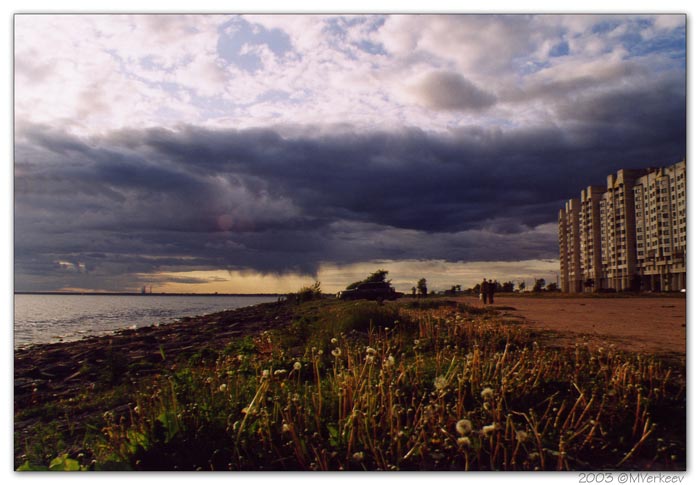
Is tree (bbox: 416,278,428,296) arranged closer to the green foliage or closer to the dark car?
the dark car

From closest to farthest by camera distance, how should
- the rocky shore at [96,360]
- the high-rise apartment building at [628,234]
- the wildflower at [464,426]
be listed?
1. the wildflower at [464,426]
2. the rocky shore at [96,360]
3. the high-rise apartment building at [628,234]

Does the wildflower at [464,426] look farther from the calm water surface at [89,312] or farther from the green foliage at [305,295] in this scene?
the green foliage at [305,295]

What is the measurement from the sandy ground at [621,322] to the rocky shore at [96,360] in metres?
4.66

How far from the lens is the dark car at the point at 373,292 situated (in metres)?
6.80

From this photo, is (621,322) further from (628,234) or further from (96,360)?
(96,360)

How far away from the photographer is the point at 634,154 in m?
6.01

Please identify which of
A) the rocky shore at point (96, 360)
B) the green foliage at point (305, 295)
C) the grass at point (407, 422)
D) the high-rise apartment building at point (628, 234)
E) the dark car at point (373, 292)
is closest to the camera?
the grass at point (407, 422)

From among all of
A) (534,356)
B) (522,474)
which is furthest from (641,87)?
(522,474)

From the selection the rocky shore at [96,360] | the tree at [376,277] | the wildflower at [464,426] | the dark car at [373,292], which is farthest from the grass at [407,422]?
the dark car at [373,292]

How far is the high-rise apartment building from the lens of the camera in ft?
19.5

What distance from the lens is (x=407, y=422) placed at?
4.39 m

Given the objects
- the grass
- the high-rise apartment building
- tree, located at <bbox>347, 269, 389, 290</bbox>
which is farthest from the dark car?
the high-rise apartment building

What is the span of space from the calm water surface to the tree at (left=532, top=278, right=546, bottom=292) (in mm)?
3491

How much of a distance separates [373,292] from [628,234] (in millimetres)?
3244
